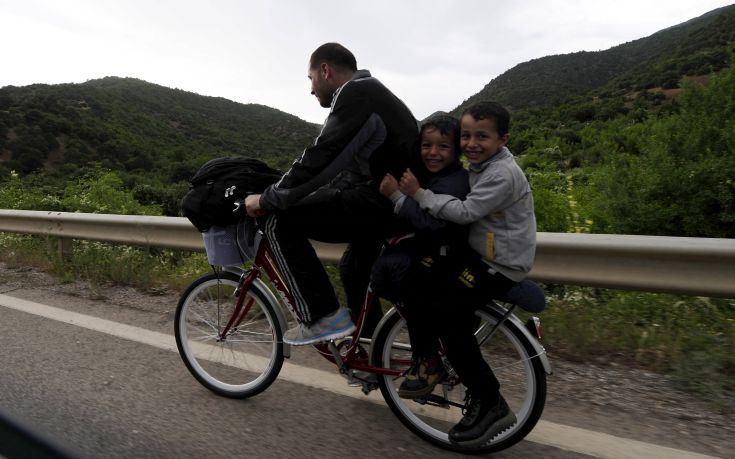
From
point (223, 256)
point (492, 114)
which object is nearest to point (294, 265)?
point (223, 256)

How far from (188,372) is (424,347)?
1.57m

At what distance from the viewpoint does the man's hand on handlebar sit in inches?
101

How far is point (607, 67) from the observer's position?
66.2m

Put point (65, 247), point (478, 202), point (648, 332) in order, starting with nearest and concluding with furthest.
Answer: point (478, 202)
point (648, 332)
point (65, 247)

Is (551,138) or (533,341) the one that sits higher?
(551,138)

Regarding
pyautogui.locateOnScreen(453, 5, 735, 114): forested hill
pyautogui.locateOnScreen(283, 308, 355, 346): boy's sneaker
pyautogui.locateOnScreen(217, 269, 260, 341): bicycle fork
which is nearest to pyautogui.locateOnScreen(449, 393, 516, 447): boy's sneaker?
pyautogui.locateOnScreen(283, 308, 355, 346): boy's sneaker

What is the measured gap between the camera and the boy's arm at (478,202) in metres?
2.06

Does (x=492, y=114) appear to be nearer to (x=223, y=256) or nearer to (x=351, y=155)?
(x=351, y=155)

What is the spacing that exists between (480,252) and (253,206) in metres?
1.09

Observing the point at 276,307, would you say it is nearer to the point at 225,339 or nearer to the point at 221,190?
the point at 225,339

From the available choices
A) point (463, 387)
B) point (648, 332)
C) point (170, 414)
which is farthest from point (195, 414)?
point (648, 332)

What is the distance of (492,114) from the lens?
2.10 meters

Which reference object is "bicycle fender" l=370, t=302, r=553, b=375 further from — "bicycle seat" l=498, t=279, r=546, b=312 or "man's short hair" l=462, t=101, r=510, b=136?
"man's short hair" l=462, t=101, r=510, b=136

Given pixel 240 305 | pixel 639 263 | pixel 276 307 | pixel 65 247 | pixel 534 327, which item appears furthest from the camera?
pixel 65 247
